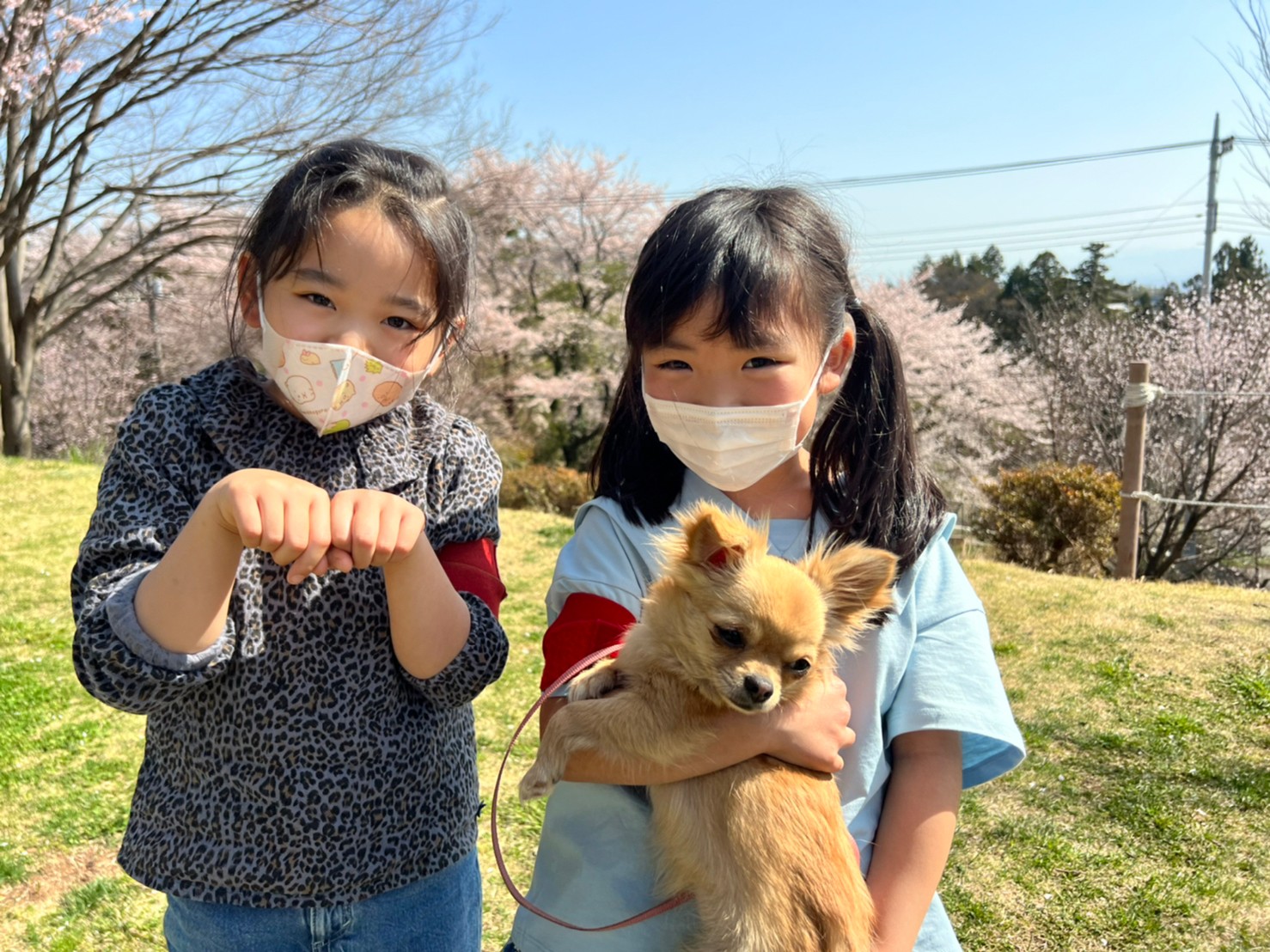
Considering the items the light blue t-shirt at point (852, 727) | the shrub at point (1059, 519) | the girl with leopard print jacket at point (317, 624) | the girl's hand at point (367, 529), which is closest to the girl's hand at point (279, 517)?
the girl's hand at point (367, 529)

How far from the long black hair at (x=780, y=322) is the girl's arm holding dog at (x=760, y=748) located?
40cm

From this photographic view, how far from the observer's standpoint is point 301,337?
172 centimetres

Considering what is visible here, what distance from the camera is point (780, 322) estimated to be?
5.70 ft

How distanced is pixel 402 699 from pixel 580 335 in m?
22.3

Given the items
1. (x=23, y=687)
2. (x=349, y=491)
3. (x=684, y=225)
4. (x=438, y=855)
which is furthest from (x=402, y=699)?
(x=23, y=687)

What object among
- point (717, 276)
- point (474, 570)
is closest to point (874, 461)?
point (717, 276)

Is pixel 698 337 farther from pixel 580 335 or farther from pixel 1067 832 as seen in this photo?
pixel 580 335

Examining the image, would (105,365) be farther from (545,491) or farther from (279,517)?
(279,517)

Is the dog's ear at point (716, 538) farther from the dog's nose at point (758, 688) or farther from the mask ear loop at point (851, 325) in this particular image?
the mask ear loop at point (851, 325)

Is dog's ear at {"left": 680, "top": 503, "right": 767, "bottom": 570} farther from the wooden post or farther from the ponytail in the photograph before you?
the wooden post

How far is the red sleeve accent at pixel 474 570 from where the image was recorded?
1807 millimetres

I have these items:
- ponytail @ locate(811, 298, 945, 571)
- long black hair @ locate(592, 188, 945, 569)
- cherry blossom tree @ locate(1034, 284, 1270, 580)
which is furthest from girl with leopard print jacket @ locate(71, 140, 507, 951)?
cherry blossom tree @ locate(1034, 284, 1270, 580)

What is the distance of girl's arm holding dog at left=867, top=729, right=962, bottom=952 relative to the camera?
1.61m

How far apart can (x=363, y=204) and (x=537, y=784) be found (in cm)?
120
